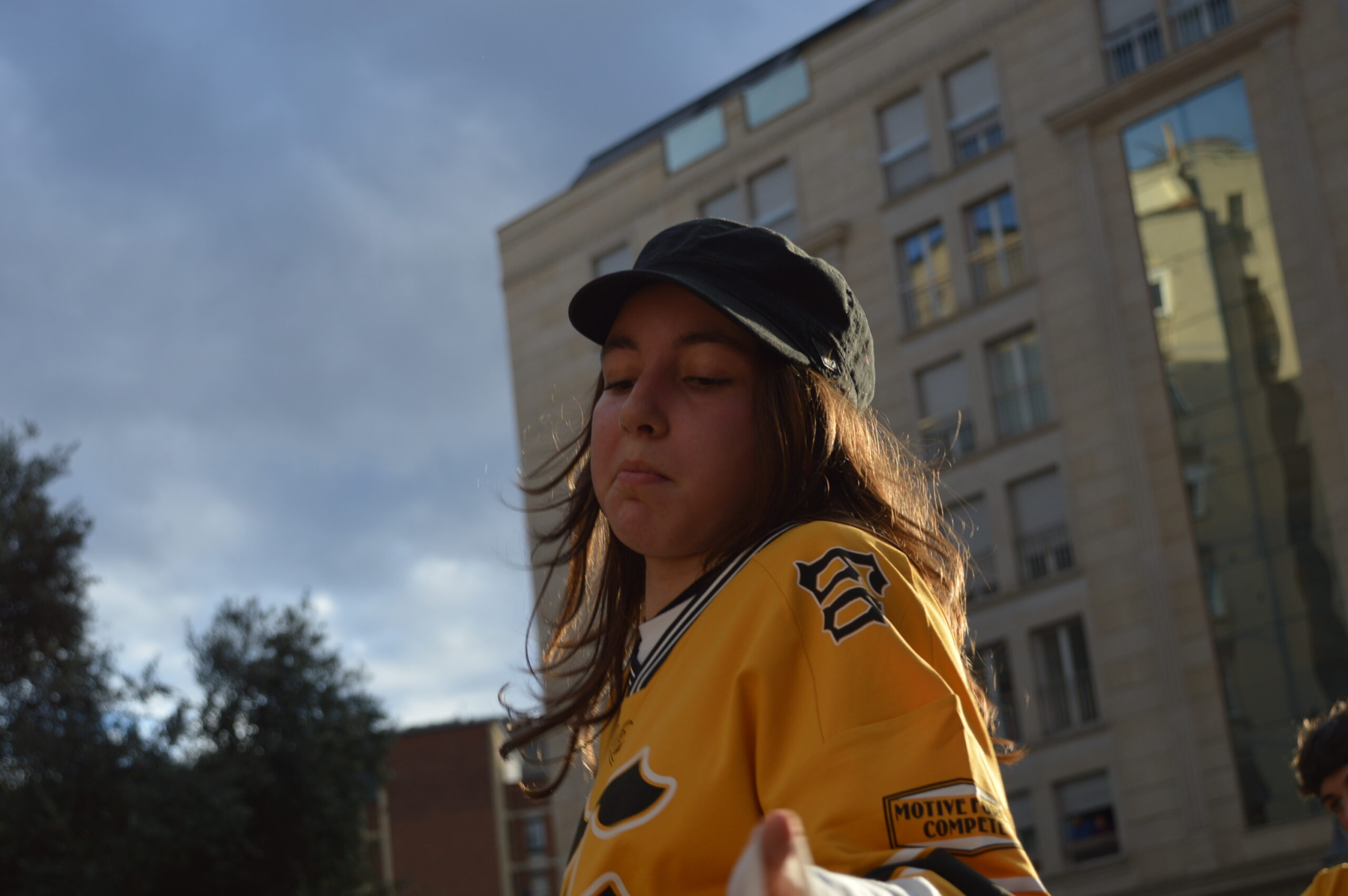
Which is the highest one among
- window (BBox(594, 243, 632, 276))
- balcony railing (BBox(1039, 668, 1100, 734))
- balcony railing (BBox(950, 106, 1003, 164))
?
window (BBox(594, 243, 632, 276))

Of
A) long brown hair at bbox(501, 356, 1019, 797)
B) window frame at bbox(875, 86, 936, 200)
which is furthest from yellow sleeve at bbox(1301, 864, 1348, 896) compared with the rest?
window frame at bbox(875, 86, 936, 200)

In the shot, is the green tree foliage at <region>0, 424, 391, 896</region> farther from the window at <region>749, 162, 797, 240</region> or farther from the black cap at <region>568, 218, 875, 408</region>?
the black cap at <region>568, 218, 875, 408</region>

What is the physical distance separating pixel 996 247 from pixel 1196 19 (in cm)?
534

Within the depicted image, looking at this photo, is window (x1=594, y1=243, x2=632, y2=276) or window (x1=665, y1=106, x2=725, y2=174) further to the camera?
window (x1=594, y1=243, x2=632, y2=276)

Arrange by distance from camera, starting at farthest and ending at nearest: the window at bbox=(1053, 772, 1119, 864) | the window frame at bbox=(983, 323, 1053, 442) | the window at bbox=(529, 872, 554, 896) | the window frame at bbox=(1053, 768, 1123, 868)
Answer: the window at bbox=(529, 872, 554, 896) < the window frame at bbox=(983, 323, 1053, 442) < the window at bbox=(1053, 772, 1119, 864) < the window frame at bbox=(1053, 768, 1123, 868)

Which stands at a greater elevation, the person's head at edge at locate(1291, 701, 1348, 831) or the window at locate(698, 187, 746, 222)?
the window at locate(698, 187, 746, 222)

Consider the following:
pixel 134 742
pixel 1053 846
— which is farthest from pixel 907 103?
pixel 134 742

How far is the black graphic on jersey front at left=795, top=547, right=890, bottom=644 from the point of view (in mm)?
1365

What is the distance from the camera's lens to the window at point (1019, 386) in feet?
85.3

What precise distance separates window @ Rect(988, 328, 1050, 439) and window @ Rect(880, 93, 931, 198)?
409 centimetres

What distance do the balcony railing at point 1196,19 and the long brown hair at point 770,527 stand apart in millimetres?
24887

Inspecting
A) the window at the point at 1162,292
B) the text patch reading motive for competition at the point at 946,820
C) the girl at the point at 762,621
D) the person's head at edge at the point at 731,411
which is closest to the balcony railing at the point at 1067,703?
the window at the point at 1162,292

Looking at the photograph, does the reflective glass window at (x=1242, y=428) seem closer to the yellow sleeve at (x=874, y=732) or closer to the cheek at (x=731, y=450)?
the cheek at (x=731, y=450)

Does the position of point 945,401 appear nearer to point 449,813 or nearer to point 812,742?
point 812,742
